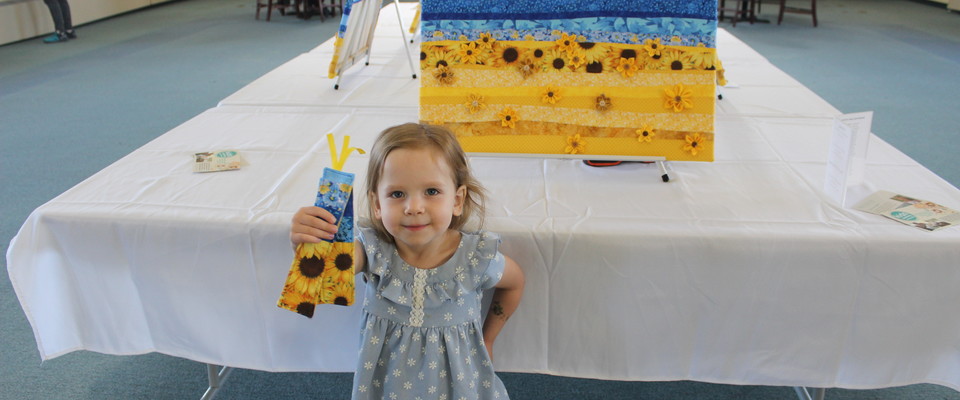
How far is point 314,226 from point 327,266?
69 mm

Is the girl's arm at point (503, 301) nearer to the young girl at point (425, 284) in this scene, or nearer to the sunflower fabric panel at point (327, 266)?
the young girl at point (425, 284)

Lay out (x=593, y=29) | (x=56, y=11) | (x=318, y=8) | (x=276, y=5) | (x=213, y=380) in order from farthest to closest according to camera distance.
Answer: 1. (x=318, y=8)
2. (x=276, y=5)
3. (x=56, y=11)
4. (x=213, y=380)
5. (x=593, y=29)

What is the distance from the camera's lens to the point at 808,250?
45.8 inches

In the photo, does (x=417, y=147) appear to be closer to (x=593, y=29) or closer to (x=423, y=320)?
(x=423, y=320)

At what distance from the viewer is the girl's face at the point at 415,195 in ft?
3.36

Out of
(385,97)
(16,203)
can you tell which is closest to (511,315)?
(385,97)

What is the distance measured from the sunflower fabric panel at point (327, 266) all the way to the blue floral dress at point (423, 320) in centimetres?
5

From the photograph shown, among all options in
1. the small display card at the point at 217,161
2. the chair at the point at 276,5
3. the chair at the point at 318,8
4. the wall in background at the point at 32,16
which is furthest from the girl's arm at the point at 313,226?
the chair at the point at 276,5

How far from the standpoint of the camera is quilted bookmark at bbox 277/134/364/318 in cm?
106

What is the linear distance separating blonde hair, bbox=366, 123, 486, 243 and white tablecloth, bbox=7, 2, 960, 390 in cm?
14

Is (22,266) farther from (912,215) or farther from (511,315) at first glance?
(912,215)

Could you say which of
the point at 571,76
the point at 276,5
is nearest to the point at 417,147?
the point at 571,76

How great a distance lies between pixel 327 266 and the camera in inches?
42.5

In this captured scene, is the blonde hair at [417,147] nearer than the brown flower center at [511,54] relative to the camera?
Yes
